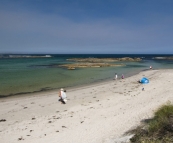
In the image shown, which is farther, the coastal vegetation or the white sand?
the white sand

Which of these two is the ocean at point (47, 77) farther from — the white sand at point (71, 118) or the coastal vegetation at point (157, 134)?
the coastal vegetation at point (157, 134)

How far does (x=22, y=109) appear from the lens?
1516 cm

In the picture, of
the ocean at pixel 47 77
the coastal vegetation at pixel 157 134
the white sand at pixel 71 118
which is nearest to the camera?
the coastal vegetation at pixel 157 134

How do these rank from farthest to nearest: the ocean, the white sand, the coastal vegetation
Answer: the ocean → the white sand → the coastal vegetation

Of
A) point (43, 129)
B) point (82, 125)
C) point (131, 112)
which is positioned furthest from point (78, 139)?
point (131, 112)

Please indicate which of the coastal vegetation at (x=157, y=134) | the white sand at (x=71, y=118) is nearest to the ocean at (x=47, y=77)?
the white sand at (x=71, y=118)

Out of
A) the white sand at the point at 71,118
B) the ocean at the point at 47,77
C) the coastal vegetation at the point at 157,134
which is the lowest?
the white sand at the point at 71,118

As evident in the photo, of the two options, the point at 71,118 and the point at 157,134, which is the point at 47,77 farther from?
the point at 157,134

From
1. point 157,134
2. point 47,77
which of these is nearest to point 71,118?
point 157,134

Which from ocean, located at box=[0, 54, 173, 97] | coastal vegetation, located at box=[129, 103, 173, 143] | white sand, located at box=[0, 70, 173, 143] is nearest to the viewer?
coastal vegetation, located at box=[129, 103, 173, 143]

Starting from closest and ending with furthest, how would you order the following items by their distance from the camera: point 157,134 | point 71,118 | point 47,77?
1. point 157,134
2. point 71,118
3. point 47,77

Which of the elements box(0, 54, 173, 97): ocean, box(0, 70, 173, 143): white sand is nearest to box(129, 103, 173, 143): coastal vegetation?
box(0, 70, 173, 143): white sand

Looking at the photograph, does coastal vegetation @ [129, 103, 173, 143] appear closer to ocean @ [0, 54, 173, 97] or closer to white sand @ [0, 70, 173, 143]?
white sand @ [0, 70, 173, 143]

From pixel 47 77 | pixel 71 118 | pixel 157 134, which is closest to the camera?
pixel 157 134
